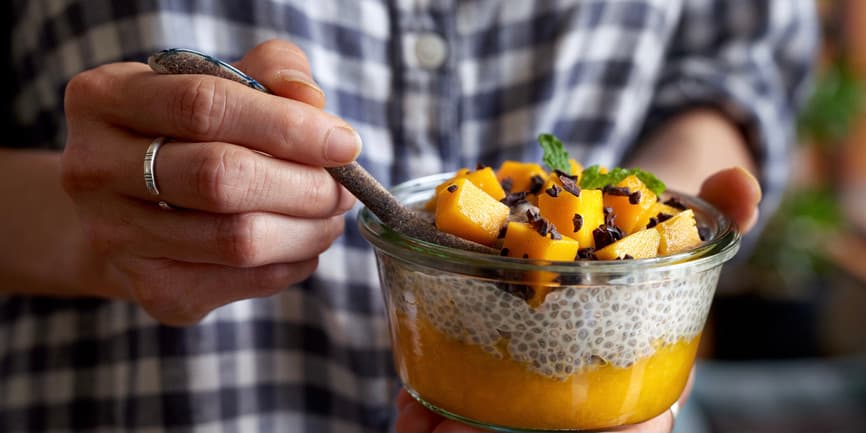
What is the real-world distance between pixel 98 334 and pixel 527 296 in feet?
2.70

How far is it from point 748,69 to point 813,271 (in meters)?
1.96

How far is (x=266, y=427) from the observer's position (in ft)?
3.96

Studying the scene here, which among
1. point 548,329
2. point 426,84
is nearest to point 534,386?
point 548,329

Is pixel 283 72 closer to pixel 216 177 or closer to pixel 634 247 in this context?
pixel 216 177

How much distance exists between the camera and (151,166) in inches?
27.9

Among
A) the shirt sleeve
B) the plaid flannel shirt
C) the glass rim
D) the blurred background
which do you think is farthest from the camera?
the blurred background

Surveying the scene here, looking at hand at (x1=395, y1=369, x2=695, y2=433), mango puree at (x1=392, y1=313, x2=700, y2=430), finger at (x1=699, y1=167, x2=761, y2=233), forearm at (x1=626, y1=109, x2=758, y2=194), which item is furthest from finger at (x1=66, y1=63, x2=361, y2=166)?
forearm at (x1=626, y1=109, x2=758, y2=194)

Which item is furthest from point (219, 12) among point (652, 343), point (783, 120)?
point (783, 120)

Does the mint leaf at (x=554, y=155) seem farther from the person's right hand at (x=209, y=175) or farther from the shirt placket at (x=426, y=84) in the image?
the shirt placket at (x=426, y=84)

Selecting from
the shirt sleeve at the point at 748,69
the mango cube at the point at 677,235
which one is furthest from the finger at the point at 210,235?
the shirt sleeve at the point at 748,69

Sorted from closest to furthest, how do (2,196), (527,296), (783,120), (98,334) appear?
(527,296) < (2,196) < (98,334) < (783,120)

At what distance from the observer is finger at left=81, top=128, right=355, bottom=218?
0.69 meters

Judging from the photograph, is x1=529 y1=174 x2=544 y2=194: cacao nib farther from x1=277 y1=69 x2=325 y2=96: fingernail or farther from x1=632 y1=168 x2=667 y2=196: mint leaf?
x1=277 y1=69 x2=325 y2=96: fingernail

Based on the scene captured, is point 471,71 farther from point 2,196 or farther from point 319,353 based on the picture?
point 2,196
